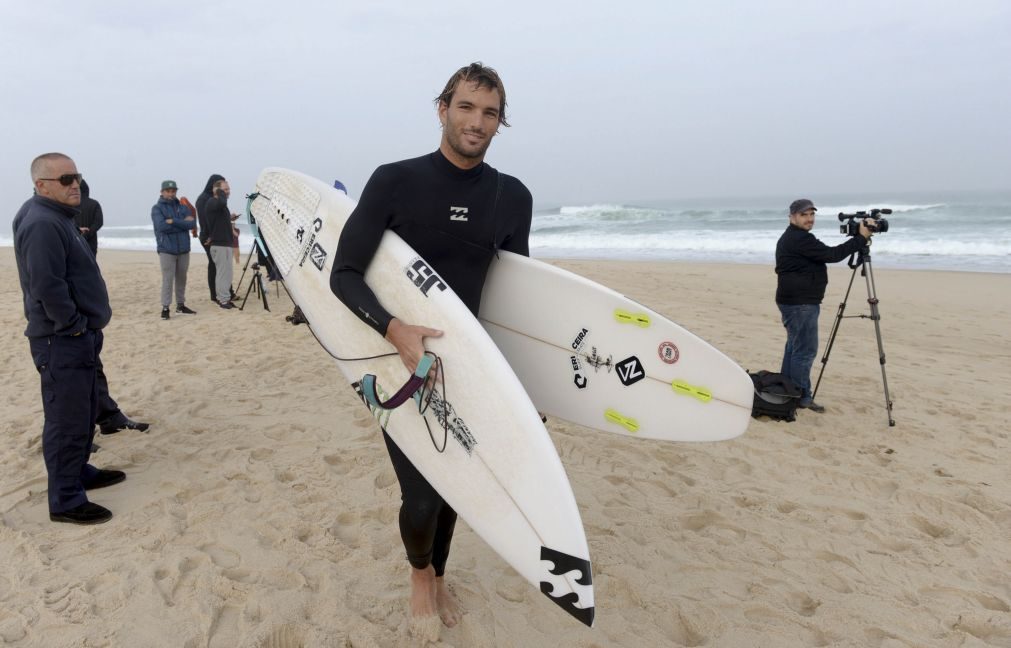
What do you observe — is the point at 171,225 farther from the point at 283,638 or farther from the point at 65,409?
the point at 283,638

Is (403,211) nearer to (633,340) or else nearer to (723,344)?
(633,340)

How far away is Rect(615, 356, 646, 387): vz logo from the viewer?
7.95 ft

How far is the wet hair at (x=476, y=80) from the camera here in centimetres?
169

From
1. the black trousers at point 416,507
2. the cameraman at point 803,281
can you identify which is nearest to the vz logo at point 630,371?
the black trousers at point 416,507

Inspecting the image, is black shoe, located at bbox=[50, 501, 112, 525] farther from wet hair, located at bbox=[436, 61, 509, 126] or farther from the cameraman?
the cameraman

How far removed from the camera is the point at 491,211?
1819 millimetres

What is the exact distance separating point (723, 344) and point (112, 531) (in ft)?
19.8

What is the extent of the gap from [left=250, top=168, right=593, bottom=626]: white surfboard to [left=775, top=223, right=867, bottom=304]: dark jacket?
346 centimetres

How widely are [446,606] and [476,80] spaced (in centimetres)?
191

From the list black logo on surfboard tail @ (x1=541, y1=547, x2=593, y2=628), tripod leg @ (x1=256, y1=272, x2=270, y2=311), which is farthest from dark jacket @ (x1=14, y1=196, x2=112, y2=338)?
tripod leg @ (x1=256, y1=272, x2=270, y2=311)

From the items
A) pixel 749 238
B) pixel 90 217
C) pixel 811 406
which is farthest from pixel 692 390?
pixel 749 238

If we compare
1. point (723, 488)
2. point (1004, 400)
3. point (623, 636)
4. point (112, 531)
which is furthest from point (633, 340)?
point (1004, 400)

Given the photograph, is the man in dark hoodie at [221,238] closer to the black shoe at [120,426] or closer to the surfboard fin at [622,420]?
the black shoe at [120,426]

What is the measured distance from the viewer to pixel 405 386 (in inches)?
67.1
